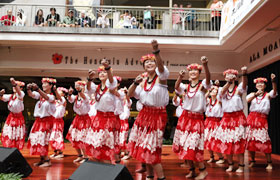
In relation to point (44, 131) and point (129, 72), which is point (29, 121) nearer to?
point (129, 72)

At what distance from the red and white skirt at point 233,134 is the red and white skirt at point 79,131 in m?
2.55

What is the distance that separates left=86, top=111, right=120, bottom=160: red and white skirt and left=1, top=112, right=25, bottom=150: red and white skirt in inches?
91.5

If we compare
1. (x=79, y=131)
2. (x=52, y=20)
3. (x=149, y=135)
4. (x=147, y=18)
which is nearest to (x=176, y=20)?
(x=147, y=18)

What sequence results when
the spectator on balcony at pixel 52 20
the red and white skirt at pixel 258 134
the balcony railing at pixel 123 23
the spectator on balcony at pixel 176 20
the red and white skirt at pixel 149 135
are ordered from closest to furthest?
the red and white skirt at pixel 149 135 < the red and white skirt at pixel 258 134 < the balcony railing at pixel 123 23 < the spectator on balcony at pixel 52 20 < the spectator on balcony at pixel 176 20

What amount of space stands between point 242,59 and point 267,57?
1.78 meters

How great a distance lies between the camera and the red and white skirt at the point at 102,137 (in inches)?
133

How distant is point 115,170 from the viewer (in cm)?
205

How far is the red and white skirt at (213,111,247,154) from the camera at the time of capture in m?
4.19

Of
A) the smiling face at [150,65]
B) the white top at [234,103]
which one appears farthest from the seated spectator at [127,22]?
the smiling face at [150,65]

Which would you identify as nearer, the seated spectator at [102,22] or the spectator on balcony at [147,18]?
the seated spectator at [102,22]

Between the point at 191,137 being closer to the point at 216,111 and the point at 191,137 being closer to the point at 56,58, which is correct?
the point at 216,111

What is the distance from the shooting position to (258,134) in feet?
16.3

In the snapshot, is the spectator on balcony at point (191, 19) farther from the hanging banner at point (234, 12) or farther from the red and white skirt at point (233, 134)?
the red and white skirt at point (233, 134)

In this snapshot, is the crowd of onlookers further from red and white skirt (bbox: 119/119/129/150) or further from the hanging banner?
red and white skirt (bbox: 119/119/129/150)
